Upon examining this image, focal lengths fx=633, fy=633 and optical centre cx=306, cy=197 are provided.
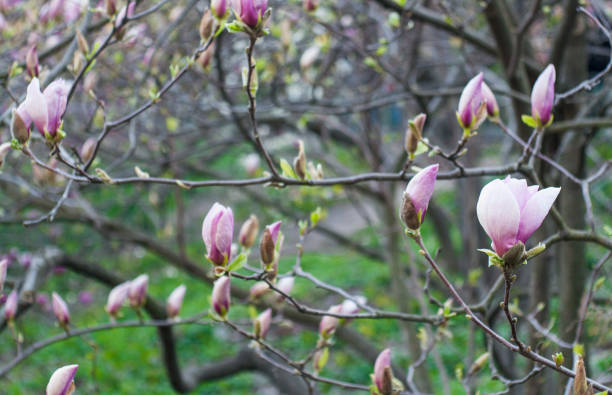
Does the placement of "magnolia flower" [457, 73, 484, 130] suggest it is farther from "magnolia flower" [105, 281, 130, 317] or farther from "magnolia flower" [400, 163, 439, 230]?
"magnolia flower" [105, 281, 130, 317]

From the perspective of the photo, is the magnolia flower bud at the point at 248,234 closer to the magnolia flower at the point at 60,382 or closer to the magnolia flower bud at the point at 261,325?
the magnolia flower bud at the point at 261,325

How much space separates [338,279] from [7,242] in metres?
3.37

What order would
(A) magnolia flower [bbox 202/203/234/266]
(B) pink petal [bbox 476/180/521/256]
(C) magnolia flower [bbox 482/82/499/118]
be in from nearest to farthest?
(B) pink petal [bbox 476/180/521/256] < (A) magnolia flower [bbox 202/203/234/266] < (C) magnolia flower [bbox 482/82/499/118]

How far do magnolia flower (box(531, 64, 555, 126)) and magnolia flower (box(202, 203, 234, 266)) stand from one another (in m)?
0.63

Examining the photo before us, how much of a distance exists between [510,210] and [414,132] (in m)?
0.50

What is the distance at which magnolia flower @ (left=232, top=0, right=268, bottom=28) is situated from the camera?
3.55ft

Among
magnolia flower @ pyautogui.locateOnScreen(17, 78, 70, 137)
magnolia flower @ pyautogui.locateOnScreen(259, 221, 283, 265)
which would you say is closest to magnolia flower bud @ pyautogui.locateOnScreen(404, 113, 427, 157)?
magnolia flower @ pyautogui.locateOnScreen(259, 221, 283, 265)

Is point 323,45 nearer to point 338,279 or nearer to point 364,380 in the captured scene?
point 364,380

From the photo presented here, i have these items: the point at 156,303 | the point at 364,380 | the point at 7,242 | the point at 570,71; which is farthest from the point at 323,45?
the point at 364,380

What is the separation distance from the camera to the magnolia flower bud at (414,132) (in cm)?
126

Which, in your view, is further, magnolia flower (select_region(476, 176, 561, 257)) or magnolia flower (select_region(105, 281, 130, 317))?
magnolia flower (select_region(105, 281, 130, 317))

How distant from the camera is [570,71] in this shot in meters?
2.39

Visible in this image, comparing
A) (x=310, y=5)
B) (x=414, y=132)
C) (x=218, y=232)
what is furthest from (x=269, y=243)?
(x=310, y=5)

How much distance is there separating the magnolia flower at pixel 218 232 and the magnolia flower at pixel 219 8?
504 millimetres
